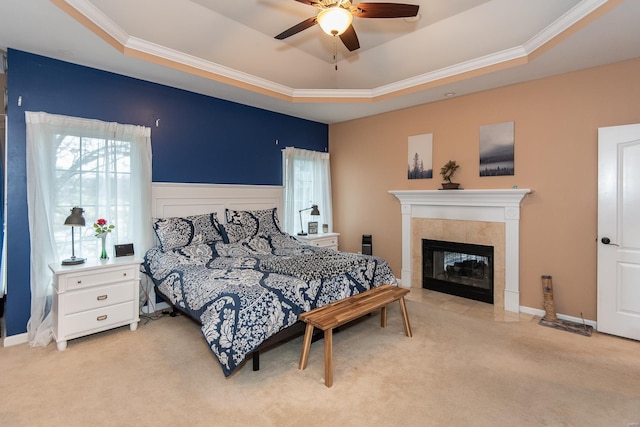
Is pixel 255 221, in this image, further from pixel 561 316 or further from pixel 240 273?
pixel 561 316

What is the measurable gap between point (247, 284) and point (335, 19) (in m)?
2.03

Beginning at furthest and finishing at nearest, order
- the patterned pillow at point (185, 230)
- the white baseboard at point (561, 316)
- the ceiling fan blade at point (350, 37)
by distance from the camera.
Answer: the patterned pillow at point (185, 230)
the white baseboard at point (561, 316)
the ceiling fan blade at point (350, 37)

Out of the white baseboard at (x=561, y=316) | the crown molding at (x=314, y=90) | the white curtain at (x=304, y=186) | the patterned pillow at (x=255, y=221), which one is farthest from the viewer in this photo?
the white curtain at (x=304, y=186)

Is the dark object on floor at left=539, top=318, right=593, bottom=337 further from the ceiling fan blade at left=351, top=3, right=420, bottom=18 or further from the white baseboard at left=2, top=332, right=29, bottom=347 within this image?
the white baseboard at left=2, top=332, right=29, bottom=347

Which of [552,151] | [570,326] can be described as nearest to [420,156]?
[552,151]

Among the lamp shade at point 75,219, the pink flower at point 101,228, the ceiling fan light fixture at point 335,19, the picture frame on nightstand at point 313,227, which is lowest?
the picture frame on nightstand at point 313,227

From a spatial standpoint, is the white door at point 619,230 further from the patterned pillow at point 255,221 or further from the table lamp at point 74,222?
the table lamp at point 74,222

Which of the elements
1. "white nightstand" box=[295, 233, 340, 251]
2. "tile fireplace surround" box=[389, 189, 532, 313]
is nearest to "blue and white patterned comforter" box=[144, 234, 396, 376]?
"white nightstand" box=[295, 233, 340, 251]

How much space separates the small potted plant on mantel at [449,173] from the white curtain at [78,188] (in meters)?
3.74

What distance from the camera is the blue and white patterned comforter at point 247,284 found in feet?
7.27

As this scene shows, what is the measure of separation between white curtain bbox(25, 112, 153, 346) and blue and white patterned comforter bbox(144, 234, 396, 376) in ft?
1.87

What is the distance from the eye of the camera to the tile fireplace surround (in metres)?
3.78

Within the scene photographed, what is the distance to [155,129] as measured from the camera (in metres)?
3.74

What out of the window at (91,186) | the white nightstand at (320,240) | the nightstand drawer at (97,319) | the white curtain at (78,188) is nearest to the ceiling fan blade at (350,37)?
the white curtain at (78,188)
